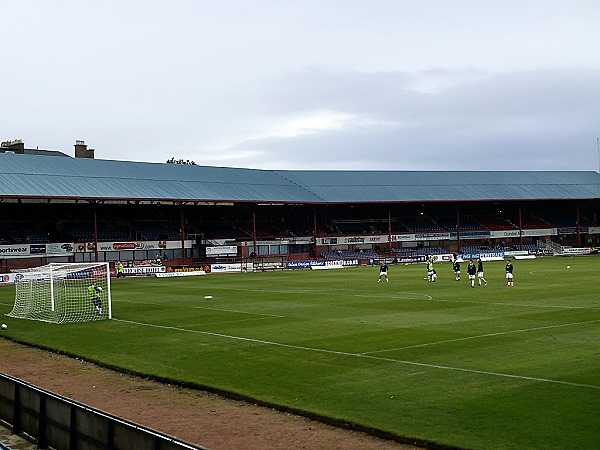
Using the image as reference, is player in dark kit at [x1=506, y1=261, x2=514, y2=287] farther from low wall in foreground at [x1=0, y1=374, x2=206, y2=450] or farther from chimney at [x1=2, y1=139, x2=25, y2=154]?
chimney at [x1=2, y1=139, x2=25, y2=154]

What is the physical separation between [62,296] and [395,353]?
2495 centimetres

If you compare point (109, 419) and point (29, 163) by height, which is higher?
point (29, 163)

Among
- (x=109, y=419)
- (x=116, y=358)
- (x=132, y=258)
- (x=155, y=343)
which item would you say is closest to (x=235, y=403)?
(x=109, y=419)

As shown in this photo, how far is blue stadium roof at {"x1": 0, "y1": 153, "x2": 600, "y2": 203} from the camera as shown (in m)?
72.9

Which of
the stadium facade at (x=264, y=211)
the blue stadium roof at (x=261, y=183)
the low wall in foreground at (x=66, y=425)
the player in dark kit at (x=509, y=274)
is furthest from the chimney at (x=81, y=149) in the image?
the low wall in foreground at (x=66, y=425)

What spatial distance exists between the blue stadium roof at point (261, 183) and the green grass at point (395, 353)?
111ft

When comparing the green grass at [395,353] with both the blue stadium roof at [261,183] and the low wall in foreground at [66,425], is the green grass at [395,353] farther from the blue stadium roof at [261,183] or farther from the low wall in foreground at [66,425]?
the blue stadium roof at [261,183]

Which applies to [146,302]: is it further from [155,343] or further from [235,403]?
[235,403]

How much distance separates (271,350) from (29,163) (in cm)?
6005

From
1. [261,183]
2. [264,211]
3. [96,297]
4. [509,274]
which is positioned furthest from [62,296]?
[264,211]

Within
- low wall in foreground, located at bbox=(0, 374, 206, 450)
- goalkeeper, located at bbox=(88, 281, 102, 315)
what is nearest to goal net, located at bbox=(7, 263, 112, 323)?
goalkeeper, located at bbox=(88, 281, 102, 315)

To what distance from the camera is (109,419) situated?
37.5ft

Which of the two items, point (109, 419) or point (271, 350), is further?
point (271, 350)

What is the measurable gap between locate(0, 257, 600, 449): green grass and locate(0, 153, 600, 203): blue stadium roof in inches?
1333
